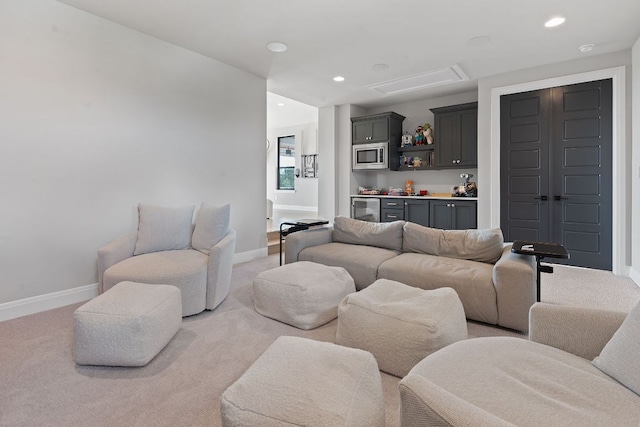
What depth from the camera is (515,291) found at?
2.28 metres

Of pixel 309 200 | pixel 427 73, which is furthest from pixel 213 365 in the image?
pixel 309 200

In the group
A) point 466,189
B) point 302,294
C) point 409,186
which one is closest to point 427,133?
point 409,186

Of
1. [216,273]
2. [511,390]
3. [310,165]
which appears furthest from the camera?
[310,165]

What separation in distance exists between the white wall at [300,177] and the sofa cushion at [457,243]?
15.7ft

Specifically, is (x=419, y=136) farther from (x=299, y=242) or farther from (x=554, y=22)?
(x=299, y=242)

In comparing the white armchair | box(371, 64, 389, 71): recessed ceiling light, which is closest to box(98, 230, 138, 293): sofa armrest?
the white armchair

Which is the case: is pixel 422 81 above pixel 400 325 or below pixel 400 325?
above

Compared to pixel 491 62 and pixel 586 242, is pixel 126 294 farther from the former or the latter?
pixel 586 242

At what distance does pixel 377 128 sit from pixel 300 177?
2705 mm

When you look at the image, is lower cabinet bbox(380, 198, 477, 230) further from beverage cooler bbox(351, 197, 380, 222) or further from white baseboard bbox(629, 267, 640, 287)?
white baseboard bbox(629, 267, 640, 287)

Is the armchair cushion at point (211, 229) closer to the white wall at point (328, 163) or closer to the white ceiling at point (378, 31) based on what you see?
the white ceiling at point (378, 31)

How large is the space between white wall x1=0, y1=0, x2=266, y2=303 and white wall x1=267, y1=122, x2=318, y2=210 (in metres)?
3.84

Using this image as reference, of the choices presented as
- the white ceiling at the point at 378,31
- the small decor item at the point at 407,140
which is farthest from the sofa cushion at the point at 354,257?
the small decor item at the point at 407,140

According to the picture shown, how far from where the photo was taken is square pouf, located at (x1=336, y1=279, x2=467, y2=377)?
1.73 metres
